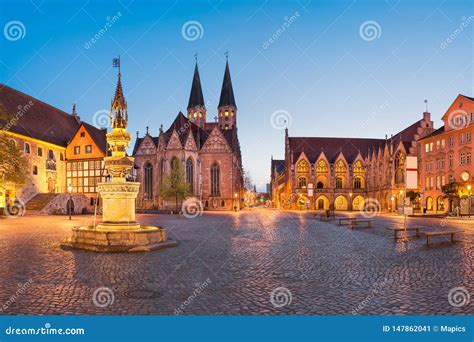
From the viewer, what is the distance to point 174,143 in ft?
221

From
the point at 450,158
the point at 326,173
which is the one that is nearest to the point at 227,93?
the point at 326,173

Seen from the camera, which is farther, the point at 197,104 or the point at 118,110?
the point at 197,104

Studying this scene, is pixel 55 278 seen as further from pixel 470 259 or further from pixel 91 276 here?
pixel 470 259

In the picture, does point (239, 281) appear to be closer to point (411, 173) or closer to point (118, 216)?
point (118, 216)

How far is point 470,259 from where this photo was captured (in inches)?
460

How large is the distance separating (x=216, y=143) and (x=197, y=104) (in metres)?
33.9

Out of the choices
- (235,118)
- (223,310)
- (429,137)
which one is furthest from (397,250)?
(235,118)

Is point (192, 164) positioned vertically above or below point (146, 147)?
below

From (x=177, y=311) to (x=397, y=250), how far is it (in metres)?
10.2

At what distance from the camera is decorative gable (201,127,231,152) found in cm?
6994

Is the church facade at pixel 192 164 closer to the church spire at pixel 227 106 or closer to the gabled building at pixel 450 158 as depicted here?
the church spire at pixel 227 106

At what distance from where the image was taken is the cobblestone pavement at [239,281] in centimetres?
662

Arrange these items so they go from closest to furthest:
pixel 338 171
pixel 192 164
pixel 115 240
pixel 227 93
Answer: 1. pixel 115 240
2. pixel 192 164
3. pixel 338 171
4. pixel 227 93

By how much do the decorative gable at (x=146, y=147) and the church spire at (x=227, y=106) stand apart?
29.7m
